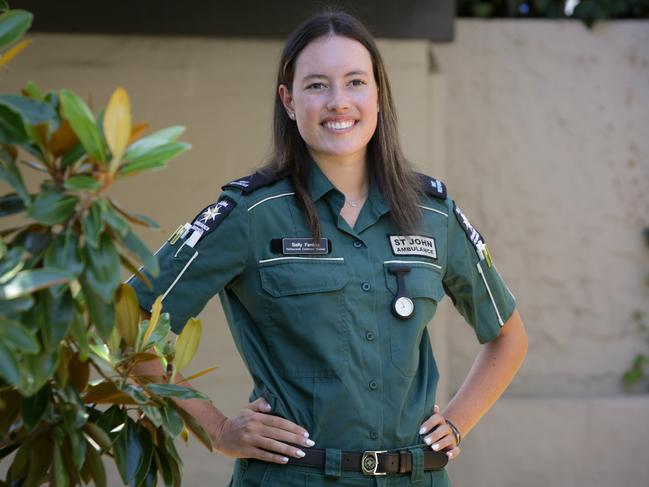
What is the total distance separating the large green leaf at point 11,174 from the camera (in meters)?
1.65

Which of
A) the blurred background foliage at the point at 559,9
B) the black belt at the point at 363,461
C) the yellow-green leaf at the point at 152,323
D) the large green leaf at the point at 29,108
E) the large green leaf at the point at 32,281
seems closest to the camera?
the large green leaf at the point at 32,281

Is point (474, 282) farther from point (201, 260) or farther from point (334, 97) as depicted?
point (201, 260)

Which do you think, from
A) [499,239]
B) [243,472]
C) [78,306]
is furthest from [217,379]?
[78,306]

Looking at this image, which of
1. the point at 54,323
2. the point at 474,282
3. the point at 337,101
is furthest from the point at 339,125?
the point at 54,323

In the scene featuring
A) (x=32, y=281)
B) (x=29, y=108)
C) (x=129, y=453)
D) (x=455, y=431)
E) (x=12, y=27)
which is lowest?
(x=455, y=431)

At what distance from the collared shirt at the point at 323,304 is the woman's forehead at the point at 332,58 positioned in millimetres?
262

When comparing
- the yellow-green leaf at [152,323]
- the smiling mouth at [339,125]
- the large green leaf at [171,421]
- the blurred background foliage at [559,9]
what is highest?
the blurred background foliage at [559,9]

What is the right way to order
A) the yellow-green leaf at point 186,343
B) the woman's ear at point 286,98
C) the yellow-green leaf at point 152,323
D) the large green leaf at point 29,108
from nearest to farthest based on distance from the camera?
the large green leaf at point 29,108 → the yellow-green leaf at point 152,323 → the yellow-green leaf at point 186,343 → the woman's ear at point 286,98

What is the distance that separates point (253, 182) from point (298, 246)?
0.20 m

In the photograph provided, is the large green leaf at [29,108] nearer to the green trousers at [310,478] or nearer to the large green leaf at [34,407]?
the large green leaf at [34,407]

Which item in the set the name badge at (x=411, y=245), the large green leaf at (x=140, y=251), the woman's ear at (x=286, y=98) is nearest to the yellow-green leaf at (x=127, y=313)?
the large green leaf at (x=140, y=251)

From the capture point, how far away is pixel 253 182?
274 centimetres

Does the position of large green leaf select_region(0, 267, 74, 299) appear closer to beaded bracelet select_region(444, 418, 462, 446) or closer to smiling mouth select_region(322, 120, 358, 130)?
smiling mouth select_region(322, 120, 358, 130)

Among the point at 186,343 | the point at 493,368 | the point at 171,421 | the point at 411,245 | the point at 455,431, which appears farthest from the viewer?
the point at 493,368
